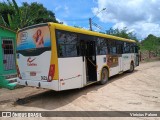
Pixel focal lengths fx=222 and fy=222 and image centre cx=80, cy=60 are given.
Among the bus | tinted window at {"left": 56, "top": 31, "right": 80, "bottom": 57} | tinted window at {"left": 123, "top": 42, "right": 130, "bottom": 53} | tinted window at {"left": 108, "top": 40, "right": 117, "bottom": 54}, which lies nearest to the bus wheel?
the bus

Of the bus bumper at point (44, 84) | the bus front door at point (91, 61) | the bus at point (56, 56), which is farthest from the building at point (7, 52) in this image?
the bus front door at point (91, 61)

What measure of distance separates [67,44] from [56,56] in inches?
37.9

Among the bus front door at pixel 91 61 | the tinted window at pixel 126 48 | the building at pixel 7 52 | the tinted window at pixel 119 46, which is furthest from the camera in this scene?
the tinted window at pixel 126 48

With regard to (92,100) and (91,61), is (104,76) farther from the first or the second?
(92,100)

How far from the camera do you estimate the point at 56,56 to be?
8.19 metres

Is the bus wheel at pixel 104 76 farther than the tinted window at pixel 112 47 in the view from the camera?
No

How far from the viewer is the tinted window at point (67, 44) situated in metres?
8.46

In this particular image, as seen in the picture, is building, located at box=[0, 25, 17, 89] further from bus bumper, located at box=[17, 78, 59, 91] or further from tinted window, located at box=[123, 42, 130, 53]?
tinted window, located at box=[123, 42, 130, 53]

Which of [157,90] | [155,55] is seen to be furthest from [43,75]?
[155,55]

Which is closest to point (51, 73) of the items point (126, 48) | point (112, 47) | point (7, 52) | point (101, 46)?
point (101, 46)

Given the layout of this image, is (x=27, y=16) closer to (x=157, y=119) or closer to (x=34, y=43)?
(x=34, y=43)

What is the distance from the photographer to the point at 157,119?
6457 mm

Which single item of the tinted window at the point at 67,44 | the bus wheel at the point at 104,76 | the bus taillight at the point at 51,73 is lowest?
the bus wheel at the point at 104,76

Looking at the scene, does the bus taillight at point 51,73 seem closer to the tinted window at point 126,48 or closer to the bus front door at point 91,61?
the bus front door at point 91,61
